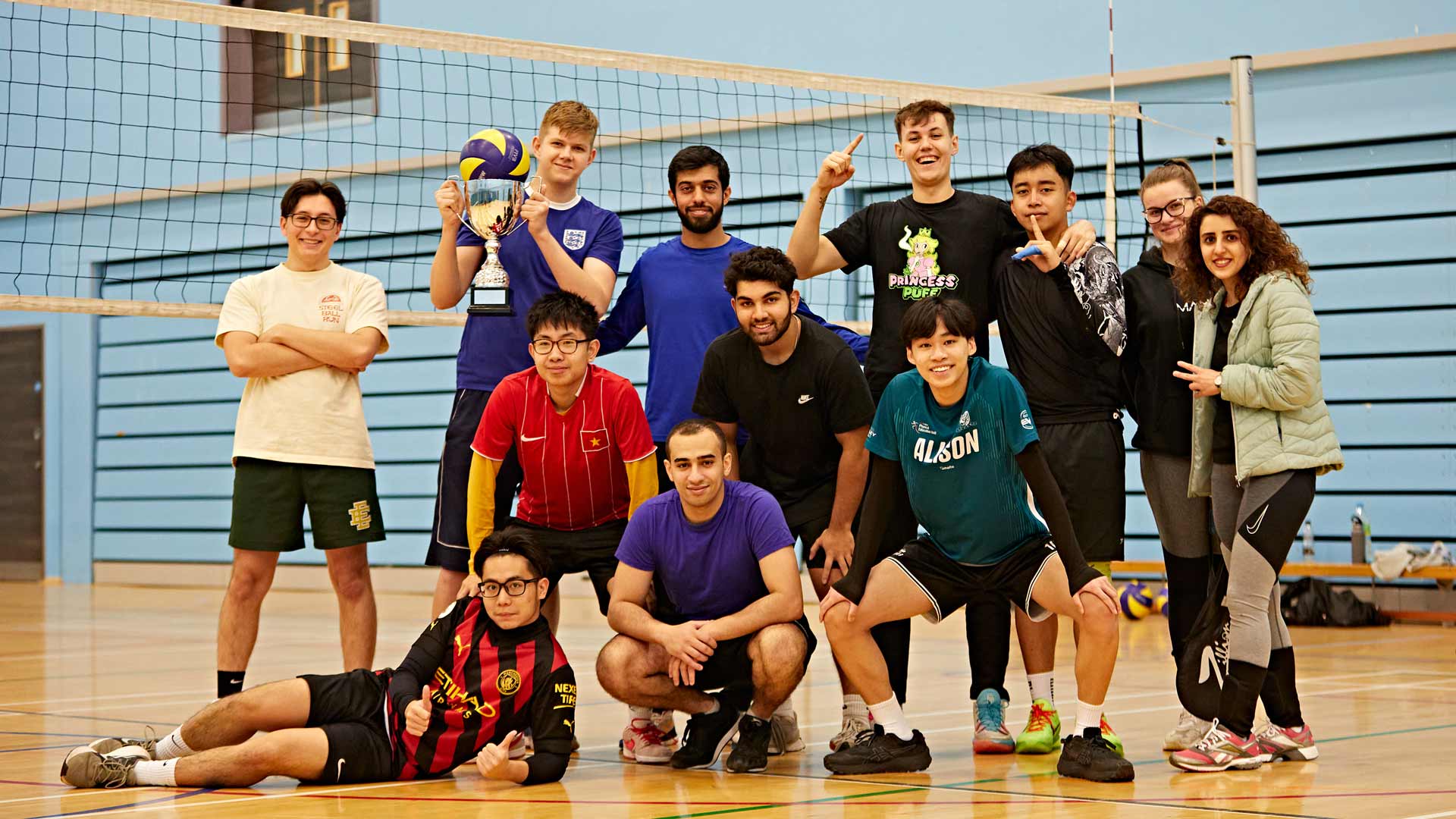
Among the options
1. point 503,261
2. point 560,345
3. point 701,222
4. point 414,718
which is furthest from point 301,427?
point 701,222

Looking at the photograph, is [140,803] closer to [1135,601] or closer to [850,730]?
[850,730]

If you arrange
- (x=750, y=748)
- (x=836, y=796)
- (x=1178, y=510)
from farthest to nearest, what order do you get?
(x=1178, y=510), (x=750, y=748), (x=836, y=796)

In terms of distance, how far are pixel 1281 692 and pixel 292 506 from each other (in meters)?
3.10

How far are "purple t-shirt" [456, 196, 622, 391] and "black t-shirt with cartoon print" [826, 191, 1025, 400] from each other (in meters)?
0.80

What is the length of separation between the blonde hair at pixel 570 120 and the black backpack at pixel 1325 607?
6.31 meters

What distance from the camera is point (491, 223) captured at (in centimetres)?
481

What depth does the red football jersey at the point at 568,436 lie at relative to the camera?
4672mm

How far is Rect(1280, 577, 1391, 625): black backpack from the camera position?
936 centimetres

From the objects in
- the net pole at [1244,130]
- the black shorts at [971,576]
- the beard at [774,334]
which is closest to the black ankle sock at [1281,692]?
the black shorts at [971,576]

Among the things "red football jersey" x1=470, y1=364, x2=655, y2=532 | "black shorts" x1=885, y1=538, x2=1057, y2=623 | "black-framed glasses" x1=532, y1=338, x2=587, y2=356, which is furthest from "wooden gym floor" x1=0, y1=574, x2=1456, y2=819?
"black-framed glasses" x1=532, y1=338, x2=587, y2=356

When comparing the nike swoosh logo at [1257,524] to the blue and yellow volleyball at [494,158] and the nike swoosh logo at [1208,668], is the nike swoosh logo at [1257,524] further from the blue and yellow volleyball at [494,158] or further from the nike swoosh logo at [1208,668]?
the blue and yellow volleyball at [494,158]

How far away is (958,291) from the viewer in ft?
15.5

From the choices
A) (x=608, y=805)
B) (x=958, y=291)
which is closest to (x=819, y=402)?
(x=958, y=291)

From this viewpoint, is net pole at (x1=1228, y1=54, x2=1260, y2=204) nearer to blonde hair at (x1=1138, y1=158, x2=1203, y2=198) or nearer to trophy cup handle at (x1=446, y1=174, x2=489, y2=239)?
blonde hair at (x1=1138, y1=158, x2=1203, y2=198)
